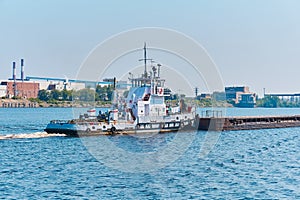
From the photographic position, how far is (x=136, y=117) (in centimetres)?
7006

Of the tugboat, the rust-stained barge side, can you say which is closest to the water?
the tugboat

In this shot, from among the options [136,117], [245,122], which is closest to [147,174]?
[136,117]

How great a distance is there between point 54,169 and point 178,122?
36092 mm

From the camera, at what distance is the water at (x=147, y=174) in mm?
33281

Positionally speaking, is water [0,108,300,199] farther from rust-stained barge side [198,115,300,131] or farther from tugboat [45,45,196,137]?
rust-stained barge side [198,115,300,131]

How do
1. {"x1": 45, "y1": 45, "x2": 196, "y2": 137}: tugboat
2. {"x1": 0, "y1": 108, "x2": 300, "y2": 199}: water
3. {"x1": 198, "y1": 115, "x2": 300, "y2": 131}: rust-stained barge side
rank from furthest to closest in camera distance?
{"x1": 198, "y1": 115, "x2": 300, "y2": 131}: rust-stained barge side
{"x1": 45, "y1": 45, "x2": 196, "y2": 137}: tugboat
{"x1": 0, "y1": 108, "x2": 300, "y2": 199}: water

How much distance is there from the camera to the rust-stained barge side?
83.1 metres

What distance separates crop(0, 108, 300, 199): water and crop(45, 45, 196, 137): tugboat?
4.63 m

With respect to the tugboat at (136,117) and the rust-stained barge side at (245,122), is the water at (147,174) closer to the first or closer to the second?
the tugboat at (136,117)

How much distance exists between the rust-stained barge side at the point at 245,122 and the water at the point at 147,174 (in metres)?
21.5

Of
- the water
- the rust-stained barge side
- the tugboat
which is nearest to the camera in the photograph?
the water

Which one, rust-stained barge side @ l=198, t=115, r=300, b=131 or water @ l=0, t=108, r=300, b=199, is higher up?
rust-stained barge side @ l=198, t=115, r=300, b=131

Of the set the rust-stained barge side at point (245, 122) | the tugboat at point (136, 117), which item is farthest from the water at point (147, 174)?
the rust-stained barge side at point (245, 122)

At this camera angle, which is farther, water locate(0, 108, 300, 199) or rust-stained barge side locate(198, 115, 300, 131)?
rust-stained barge side locate(198, 115, 300, 131)
